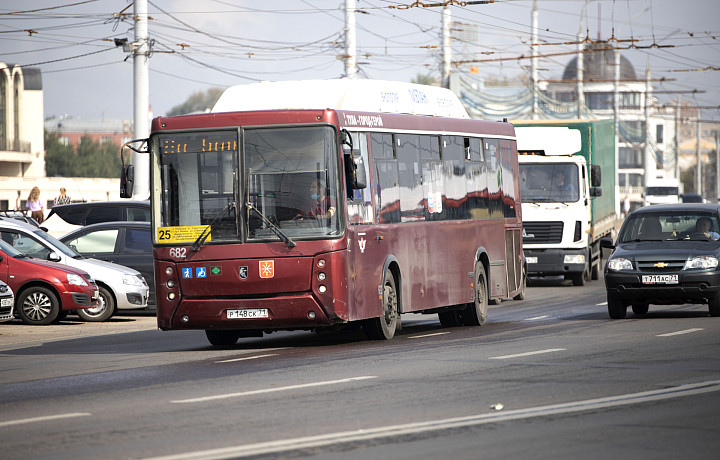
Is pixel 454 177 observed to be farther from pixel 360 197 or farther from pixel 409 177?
pixel 360 197

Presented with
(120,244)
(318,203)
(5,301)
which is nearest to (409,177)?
(318,203)

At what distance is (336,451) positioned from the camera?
27.4 feet

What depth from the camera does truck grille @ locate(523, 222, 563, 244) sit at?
3291cm

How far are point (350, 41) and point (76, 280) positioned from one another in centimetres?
2113

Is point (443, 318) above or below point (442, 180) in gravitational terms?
below

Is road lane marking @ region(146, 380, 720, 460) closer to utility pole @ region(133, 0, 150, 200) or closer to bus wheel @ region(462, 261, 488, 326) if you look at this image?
bus wheel @ region(462, 261, 488, 326)

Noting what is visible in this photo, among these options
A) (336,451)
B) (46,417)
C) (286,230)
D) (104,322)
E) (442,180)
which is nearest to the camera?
(336,451)

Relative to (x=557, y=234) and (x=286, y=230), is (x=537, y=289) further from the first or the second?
(x=286, y=230)

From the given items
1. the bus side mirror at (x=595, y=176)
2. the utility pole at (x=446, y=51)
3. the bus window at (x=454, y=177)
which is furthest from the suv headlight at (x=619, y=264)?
the utility pole at (x=446, y=51)

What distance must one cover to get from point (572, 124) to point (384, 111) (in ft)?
56.3

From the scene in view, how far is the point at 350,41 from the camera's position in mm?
42125

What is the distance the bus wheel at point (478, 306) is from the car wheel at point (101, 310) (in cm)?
668

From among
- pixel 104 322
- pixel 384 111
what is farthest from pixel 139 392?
pixel 104 322

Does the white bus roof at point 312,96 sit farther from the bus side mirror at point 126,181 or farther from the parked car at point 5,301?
the parked car at point 5,301
